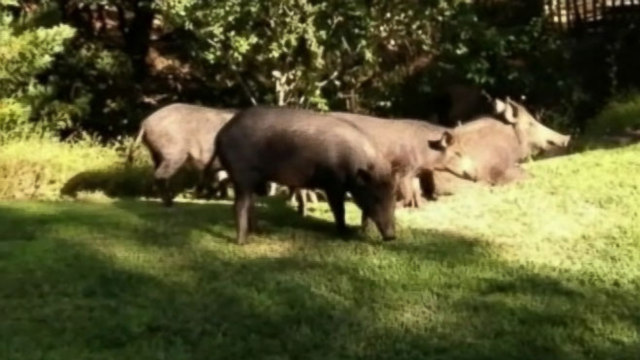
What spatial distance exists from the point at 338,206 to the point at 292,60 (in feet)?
18.4

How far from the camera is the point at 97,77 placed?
53.0ft

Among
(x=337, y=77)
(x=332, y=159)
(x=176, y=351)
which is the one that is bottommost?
(x=176, y=351)

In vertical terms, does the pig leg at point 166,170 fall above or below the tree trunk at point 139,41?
below

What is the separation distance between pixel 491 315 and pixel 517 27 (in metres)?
8.68

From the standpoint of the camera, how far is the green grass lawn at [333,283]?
21.0ft

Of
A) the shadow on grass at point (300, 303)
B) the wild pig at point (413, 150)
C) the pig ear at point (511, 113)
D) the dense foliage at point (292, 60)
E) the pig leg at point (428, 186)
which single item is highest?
the dense foliage at point (292, 60)

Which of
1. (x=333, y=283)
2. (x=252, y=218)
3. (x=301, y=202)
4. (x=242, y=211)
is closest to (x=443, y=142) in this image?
(x=301, y=202)

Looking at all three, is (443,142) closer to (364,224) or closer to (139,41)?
(364,224)

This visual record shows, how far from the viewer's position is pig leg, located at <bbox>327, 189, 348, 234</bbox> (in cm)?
792

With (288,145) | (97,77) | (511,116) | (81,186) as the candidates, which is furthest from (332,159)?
(97,77)

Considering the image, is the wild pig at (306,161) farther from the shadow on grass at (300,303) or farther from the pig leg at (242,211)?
the shadow on grass at (300,303)

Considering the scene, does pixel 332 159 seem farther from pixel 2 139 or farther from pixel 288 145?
pixel 2 139

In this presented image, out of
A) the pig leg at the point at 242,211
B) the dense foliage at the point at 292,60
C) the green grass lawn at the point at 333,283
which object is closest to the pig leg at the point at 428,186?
the green grass lawn at the point at 333,283

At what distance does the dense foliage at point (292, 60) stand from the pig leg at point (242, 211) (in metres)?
5.11
